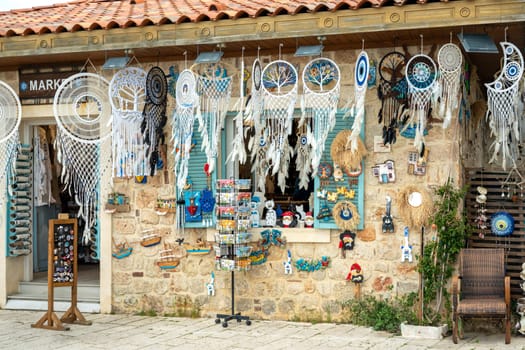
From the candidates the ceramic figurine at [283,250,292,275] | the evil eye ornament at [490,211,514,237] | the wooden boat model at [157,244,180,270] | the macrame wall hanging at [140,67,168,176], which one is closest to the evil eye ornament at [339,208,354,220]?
the ceramic figurine at [283,250,292,275]

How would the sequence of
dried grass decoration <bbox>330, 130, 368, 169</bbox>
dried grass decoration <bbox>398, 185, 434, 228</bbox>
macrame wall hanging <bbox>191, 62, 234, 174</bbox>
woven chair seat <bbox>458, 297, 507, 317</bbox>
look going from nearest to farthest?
1. woven chair seat <bbox>458, 297, 507, 317</bbox>
2. dried grass decoration <bbox>398, 185, 434, 228</bbox>
3. dried grass decoration <bbox>330, 130, 368, 169</bbox>
4. macrame wall hanging <bbox>191, 62, 234, 174</bbox>

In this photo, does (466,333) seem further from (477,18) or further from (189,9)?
(189,9)

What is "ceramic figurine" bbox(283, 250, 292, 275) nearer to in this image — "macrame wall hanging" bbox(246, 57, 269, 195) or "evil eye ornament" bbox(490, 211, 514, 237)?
"macrame wall hanging" bbox(246, 57, 269, 195)

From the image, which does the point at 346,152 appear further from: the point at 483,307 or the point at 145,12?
the point at 145,12

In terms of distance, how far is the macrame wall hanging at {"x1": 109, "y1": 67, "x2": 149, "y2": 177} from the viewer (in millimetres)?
8523

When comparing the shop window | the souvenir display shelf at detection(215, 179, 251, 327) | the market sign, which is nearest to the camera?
the souvenir display shelf at detection(215, 179, 251, 327)

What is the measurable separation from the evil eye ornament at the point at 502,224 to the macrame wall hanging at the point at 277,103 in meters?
2.46

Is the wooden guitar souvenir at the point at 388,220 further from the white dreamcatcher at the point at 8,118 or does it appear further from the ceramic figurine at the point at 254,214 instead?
the white dreamcatcher at the point at 8,118

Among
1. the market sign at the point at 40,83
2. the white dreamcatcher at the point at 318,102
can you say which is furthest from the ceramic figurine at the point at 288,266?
the market sign at the point at 40,83

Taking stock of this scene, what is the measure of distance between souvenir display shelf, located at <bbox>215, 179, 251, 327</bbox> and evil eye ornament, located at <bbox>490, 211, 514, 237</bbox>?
110 inches

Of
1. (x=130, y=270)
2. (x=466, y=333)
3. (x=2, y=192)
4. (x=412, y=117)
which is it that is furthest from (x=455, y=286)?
(x=2, y=192)

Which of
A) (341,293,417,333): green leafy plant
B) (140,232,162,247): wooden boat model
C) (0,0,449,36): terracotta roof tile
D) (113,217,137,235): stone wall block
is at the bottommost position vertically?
(341,293,417,333): green leafy plant

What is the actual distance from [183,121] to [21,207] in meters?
3.00

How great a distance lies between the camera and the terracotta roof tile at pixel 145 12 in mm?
7535
